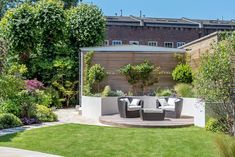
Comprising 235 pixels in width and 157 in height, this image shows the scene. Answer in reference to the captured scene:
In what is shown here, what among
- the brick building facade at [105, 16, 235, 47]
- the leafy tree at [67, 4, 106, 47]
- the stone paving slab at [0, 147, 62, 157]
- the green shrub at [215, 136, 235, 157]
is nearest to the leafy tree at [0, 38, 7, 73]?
the stone paving slab at [0, 147, 62, 157]

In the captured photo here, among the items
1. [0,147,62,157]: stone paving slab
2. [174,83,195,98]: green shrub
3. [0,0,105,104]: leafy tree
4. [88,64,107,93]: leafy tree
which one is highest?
[0,0,105,104]: leafy tree

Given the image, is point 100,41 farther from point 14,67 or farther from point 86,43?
point 14,67

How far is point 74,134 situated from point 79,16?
12.8 m

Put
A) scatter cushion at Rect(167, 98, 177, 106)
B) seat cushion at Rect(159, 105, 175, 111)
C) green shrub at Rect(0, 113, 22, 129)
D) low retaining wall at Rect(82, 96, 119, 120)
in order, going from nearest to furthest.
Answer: green shrub at Rect(0, 113, 22, 129)
seat cushion at Rect(159, 105, 175, 111)
scatter cushion at Rect(167, 98, 177, 106)
low retaining wall at Rect(82, 96, 119, 120)

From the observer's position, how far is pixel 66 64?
2138 centimetres

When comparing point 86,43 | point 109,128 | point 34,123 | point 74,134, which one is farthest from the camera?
point 86,43

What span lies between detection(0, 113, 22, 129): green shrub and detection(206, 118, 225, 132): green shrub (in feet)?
20.2

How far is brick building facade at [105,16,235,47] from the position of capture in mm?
37125

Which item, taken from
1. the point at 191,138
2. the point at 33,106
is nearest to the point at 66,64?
the point at 33,106

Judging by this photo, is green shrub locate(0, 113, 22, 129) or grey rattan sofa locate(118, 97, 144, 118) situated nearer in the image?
green shrub locate(0, 113, 22, 129)

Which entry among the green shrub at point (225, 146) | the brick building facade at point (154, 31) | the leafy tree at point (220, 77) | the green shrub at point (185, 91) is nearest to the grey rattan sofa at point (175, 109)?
the green shrub at point (185, 91)

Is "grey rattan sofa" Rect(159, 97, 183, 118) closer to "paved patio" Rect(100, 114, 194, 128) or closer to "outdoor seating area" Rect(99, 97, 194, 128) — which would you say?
"outdoor seating area" Rect(99, 97, 194, 128)

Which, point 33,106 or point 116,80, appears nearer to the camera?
point 33,106

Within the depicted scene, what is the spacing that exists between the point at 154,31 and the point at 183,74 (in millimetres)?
20000
